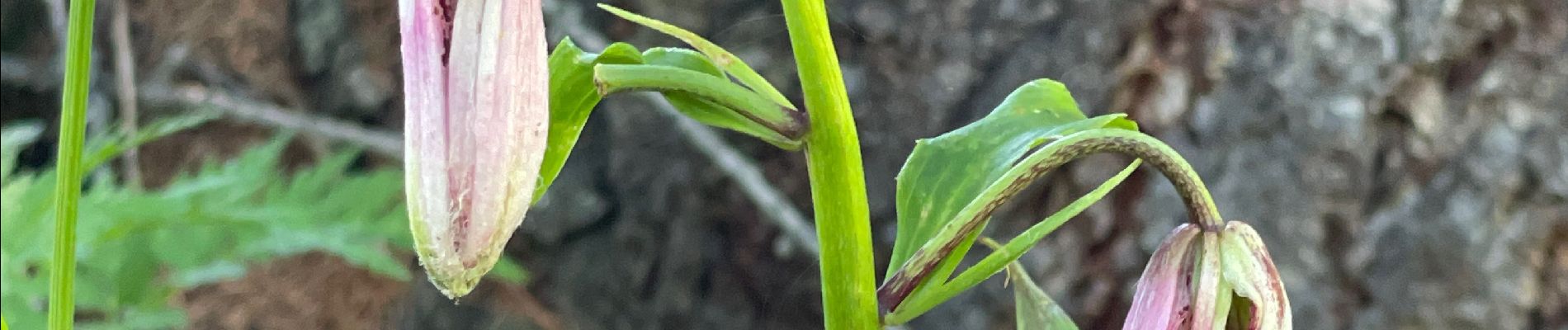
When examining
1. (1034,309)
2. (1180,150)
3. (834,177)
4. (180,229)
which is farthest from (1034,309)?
(180,229)

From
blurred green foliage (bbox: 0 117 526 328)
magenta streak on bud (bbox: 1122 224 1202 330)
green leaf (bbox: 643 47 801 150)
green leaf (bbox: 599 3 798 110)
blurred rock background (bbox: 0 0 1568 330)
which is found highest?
green leaf (bbox: 599 3 798 110)

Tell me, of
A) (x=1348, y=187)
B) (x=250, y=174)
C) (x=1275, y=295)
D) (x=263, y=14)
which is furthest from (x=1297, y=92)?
(x=263, y=14)

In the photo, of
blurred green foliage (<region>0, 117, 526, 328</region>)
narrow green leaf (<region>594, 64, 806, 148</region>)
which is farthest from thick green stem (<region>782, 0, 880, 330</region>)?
blurred green foliage (<region>0, 117, 526, 328</region>)

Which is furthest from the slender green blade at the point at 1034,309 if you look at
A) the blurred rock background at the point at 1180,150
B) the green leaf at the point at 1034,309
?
the blurred rock background at the point at 1180,150

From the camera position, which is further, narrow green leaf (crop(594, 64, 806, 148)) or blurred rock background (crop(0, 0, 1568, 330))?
blurred rock background (crop(0, 0, 1568, 330))

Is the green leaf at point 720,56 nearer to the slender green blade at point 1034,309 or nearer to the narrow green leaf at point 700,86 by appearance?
the narrow green leaf at point 700,86

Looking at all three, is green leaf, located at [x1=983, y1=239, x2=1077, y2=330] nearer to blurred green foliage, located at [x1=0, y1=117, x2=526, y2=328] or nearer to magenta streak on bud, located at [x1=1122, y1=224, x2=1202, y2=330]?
magenta streak on bud, located at [x1=1122, y1=224, x2=1202, y2=330]

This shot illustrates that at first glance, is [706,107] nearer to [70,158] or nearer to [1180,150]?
[70,158]
